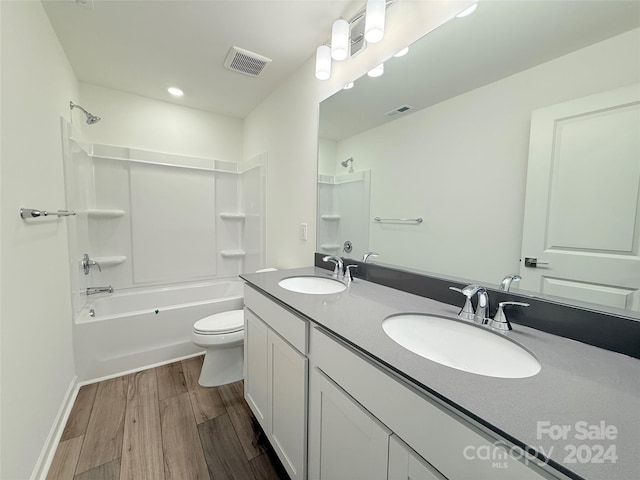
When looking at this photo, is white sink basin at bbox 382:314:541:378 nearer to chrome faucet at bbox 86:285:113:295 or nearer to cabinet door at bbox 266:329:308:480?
cabinet door at bbox 266:329:308:480

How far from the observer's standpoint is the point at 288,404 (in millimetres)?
1092

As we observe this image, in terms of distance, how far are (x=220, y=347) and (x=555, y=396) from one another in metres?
1.86

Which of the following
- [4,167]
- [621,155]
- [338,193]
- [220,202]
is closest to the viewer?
[621,155]

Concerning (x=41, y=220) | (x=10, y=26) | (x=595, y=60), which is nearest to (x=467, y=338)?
(x=595, y=60)

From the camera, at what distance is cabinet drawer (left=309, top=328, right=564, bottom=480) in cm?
45

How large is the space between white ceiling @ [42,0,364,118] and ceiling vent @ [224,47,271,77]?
0.14 ft

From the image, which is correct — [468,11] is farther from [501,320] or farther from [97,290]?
[97,290]

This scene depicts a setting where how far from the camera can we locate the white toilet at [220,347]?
1838 millimetres

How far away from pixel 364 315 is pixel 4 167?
4.99 ft

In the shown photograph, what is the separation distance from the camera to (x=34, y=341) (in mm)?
1247

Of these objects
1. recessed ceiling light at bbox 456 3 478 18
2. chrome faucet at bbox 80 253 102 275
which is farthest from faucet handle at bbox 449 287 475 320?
chrome faucet at bbox 80 253 102 275

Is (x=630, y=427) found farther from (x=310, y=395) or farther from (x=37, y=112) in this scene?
(x=37, y=112)

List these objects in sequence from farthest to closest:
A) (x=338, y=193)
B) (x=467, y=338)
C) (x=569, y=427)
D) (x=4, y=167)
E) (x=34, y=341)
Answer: (x=338, y=193) → (x=34, y=341) → (x=4, y=167) → (x=467, y=338) → (x=569, y=427)

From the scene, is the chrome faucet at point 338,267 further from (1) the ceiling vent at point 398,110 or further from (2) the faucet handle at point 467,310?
(1) the ceiling vent at point 398,110
